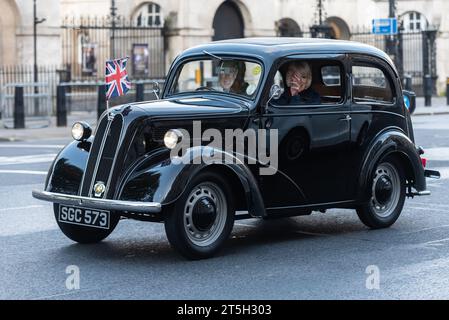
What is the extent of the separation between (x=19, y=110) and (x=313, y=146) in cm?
A: 1813

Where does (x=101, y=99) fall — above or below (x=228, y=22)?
below

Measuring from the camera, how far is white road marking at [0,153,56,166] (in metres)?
18.1

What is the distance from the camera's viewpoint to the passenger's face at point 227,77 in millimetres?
9711

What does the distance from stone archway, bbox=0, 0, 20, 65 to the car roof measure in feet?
72.8

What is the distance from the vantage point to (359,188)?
10039 mm

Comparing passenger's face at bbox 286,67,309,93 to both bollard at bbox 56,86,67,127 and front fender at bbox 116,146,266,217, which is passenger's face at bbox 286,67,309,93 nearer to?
front fender at bbox 116,146,266,217

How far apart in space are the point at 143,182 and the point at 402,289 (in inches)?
86.4

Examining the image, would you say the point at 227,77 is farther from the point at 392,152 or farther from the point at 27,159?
the point at 27,159

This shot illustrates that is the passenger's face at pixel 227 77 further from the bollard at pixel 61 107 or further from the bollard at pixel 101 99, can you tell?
the bollard at pixel 101 99

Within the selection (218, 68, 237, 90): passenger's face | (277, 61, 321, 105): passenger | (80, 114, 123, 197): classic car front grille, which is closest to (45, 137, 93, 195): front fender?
(80, 114, 123, 197): classic car front grille

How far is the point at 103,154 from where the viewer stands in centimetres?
886

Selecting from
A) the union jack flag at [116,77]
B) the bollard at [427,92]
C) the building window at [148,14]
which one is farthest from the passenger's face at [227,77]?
the building window at [148,14]

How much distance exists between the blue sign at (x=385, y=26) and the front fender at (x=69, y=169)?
93.2 ft

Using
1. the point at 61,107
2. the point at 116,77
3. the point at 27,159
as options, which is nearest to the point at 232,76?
the point at 27,159
